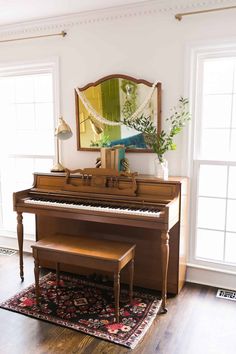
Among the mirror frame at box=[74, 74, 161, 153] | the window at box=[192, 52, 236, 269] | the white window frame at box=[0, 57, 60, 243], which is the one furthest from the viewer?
the white window frame at box=[0, 57, 60, 243]

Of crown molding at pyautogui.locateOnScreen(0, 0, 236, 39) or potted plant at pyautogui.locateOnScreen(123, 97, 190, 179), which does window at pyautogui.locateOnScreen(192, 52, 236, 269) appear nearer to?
potted plant at pyautogui.locateOnScreen(123, 97, 190, 179)

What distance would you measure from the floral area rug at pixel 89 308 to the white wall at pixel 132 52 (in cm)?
120

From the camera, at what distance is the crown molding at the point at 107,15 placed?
2777 millimetres

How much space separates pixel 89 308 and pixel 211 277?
1.19 meters

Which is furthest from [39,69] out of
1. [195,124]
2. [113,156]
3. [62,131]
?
[195,124]

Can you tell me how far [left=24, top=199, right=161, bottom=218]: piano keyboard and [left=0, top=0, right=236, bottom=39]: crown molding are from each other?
1.75 m

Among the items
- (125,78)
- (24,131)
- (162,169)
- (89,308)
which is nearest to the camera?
(89,308)

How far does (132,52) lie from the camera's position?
3.07 meters

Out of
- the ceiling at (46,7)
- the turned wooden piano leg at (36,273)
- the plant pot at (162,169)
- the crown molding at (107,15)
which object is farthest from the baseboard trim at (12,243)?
the ceiling at (46,7)

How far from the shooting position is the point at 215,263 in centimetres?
305

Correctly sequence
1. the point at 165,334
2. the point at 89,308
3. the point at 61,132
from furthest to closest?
the point at 61,132 < the point at 89,308 < the point at 165,334

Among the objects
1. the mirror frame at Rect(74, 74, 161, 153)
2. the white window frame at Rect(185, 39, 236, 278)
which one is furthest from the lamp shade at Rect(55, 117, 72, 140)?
the white window frame at Rect(185, 39, 236, 278)

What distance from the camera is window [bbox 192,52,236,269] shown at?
290 centimetres

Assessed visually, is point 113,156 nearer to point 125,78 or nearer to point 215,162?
point 125,78
